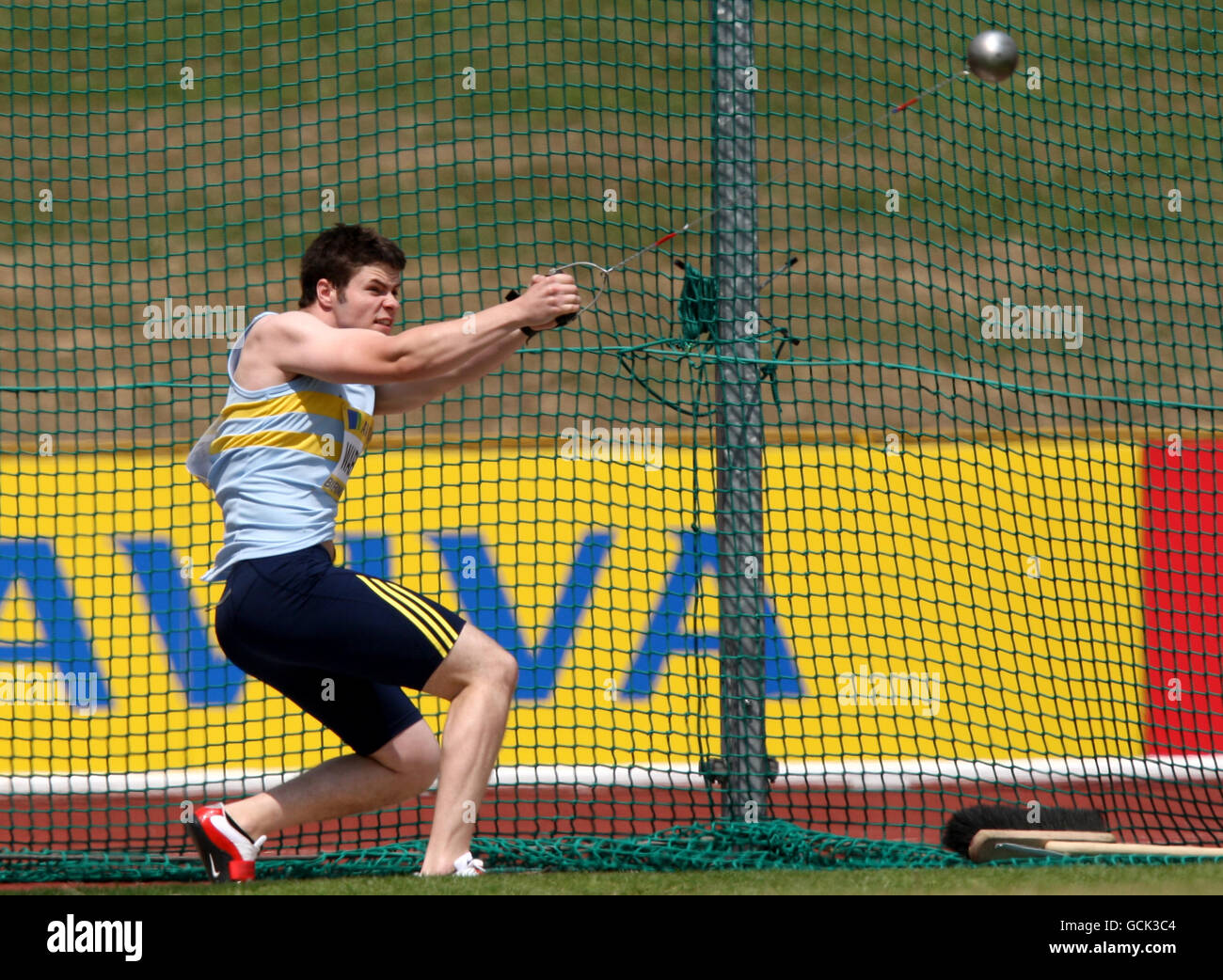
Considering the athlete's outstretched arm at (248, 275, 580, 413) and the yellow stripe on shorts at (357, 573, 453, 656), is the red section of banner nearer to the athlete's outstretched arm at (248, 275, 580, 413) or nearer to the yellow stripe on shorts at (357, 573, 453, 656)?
the athlete's outstretched arm at (248, 275, 580, 413)

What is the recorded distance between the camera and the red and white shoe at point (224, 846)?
4.01 m

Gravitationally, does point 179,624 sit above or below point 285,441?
below

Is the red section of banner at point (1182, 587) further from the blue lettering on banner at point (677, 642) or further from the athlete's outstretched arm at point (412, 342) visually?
the athlete's outstretched arm at point (412, 342)

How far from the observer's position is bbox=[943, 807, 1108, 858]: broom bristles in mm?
4555

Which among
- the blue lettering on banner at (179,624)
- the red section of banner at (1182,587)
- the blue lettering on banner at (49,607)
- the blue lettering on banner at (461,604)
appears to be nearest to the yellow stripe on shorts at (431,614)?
the blue lettering on banner at (461,604)

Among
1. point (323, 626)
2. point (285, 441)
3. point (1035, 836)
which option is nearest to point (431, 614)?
point (323, 626)

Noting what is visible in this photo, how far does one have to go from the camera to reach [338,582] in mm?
3805

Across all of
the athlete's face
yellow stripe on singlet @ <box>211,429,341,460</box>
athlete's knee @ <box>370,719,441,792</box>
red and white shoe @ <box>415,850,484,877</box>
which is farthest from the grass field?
the athlete's face

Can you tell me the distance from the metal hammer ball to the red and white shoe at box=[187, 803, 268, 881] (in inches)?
122

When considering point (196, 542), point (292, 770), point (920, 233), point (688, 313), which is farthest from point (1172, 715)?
point (920, 233)

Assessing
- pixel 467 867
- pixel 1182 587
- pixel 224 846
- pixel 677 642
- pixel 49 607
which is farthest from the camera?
pixel 1182 587

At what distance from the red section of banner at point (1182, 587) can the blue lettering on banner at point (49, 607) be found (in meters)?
4.56

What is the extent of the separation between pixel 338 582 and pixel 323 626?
130mm

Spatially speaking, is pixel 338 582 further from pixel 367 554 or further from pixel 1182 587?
pixel 1182 587
